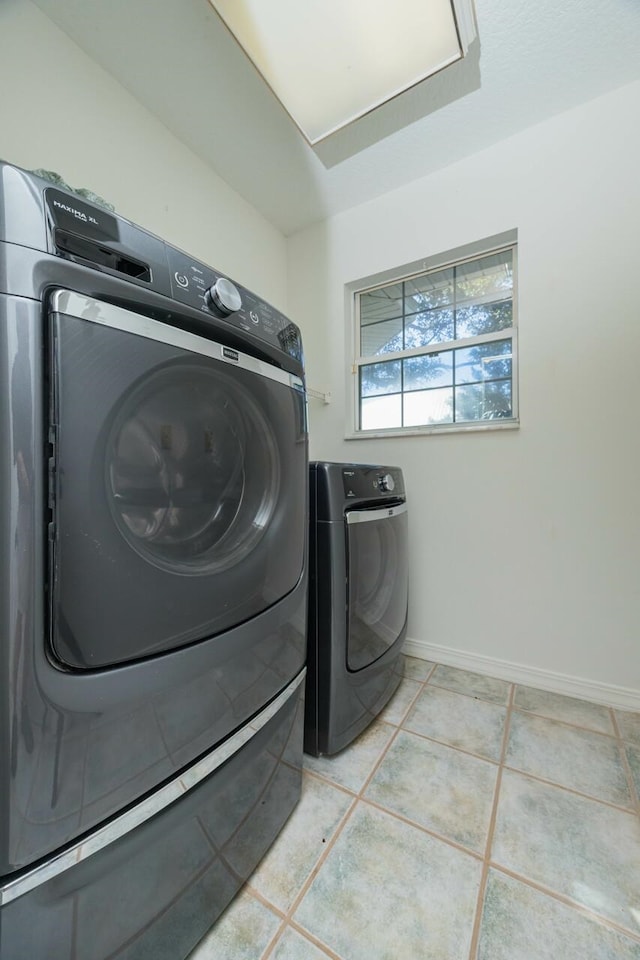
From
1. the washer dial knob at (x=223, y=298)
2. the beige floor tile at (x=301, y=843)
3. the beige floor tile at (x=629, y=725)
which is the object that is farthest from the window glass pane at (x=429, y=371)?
the beige floor tile at (x=301, y=843)

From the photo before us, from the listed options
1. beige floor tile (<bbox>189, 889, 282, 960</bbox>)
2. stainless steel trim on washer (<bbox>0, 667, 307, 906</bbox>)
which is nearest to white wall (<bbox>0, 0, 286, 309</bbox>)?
stainless steel trim on washer (<bbox>0, 667, 307, 906</bbox>)

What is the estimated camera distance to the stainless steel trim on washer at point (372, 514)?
1.12 m

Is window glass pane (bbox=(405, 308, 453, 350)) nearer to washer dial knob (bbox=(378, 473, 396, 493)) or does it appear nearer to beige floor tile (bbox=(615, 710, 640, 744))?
washer dial knob (bbox=(378, 473, 396, 493))

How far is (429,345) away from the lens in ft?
6.23

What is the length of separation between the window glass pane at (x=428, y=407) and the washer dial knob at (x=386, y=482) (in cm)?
65

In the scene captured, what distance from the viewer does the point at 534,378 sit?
61.7 inches

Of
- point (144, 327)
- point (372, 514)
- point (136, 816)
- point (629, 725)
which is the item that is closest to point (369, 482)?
point (372, 514)

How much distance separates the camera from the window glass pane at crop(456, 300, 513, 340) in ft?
5.67

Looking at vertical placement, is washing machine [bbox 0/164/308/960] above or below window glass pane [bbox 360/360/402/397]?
below

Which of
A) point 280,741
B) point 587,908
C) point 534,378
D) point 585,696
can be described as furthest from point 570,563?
point 280,741

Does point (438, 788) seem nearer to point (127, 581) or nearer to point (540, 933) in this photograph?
point (540, 933)

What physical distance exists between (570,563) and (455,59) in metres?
1.82

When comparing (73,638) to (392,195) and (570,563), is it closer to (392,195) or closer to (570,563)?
(570,563)

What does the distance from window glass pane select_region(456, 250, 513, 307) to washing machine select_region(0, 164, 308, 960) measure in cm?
146
